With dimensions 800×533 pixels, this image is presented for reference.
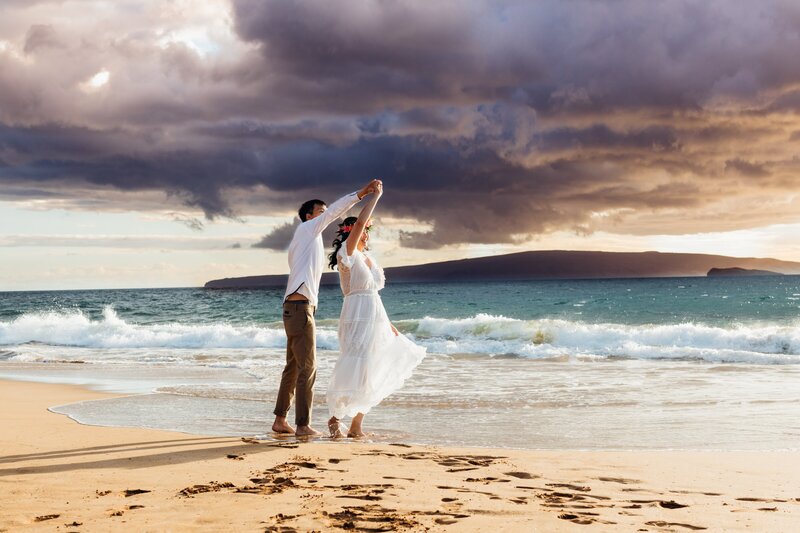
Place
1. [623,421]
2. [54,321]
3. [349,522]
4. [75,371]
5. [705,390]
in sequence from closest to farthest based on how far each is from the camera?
[349,522] → [623,421] → [705,390] → [75,371] → [54,321]

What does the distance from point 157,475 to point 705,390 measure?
907 centimetres

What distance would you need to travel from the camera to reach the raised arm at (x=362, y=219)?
6.96 meters

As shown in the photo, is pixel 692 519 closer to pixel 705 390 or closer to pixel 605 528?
pixel 605 528

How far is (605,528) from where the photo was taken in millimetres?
4348

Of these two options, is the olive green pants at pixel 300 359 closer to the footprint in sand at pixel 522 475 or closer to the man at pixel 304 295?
the man at pixel 304 295

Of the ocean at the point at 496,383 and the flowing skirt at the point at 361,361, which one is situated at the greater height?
the flowing skirt at the point at 361,361

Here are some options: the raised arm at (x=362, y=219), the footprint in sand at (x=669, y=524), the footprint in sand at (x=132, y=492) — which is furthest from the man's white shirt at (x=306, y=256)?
the footprint in sand at (x=669, y=524)

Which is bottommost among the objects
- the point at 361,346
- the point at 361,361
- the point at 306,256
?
the point at 361,361

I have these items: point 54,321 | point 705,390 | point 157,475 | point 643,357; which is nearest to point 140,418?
point 157,475

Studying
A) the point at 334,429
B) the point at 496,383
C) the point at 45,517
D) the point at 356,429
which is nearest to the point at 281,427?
the point at 334,429

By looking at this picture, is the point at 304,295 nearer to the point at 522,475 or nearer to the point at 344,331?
the point at 344,331

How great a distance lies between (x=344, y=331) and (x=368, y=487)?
2525 mm

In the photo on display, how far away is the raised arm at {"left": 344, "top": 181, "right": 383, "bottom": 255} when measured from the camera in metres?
6.96

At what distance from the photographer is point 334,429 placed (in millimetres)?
7480
